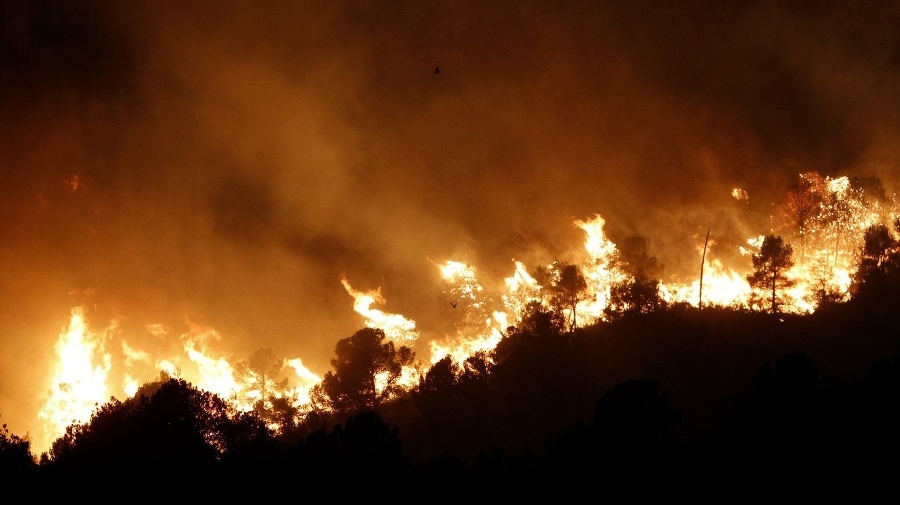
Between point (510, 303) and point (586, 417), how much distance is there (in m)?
45.8

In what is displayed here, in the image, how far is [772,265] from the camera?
55875 mm

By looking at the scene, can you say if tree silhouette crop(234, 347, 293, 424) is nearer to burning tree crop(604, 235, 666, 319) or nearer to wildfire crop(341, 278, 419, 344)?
wildfire crop(341, 278, 419, 344)

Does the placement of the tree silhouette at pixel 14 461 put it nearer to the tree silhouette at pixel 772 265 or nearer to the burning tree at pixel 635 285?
the burning tree at pixel 635 285

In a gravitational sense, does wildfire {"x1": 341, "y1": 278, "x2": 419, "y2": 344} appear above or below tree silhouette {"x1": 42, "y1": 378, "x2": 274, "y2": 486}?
above

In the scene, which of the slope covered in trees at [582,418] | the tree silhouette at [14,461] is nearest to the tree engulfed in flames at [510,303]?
the slope covered in trees at [582,418]

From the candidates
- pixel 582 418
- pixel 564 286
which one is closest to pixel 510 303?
pixel 564 286

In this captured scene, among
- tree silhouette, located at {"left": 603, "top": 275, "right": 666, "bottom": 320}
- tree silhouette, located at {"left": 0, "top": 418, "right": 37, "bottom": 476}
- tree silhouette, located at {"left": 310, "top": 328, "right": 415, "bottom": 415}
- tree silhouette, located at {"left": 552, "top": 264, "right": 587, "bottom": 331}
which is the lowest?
tree silhouette, located at {"left": 0, "top": 418, "right": 37, "bottom": 476}

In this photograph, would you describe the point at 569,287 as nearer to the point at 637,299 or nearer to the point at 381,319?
the point at 637,299

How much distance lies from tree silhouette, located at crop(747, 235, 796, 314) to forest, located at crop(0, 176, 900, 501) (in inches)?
6.8

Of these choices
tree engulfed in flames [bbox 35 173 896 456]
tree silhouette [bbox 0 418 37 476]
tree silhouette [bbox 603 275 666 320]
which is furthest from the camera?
tree engulfed in flames [bbox 35 173 896 456]

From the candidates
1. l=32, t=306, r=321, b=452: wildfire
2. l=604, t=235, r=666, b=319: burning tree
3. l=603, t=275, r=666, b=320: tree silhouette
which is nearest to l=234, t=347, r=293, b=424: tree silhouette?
l=32, t=306, r=321, b=452: wildfire

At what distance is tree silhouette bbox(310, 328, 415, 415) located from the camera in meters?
49.3

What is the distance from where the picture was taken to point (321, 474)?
24.8 m

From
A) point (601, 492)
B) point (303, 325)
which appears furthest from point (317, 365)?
point (601, 492)
